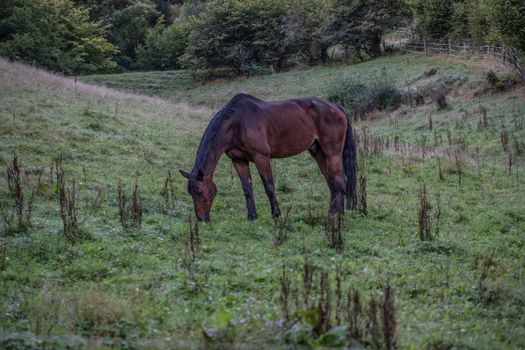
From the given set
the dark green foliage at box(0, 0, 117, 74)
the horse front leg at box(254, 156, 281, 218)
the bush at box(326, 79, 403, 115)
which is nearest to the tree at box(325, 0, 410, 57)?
the bush at box(326, 79, 403, 115)

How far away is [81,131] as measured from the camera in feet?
57.3

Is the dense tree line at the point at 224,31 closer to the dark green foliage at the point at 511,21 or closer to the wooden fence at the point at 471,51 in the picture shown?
the wooden fence at the point at 471,51

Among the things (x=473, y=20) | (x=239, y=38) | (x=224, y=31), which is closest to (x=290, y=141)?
(x=473, y=20)

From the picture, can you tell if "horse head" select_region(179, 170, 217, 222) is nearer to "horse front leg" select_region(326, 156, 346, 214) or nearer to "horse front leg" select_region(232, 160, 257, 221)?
"horse front leg" select_region(232, 160, 257, 221)

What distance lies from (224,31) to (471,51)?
84.6ft

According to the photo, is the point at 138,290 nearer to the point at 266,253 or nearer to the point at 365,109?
the point at 266,253

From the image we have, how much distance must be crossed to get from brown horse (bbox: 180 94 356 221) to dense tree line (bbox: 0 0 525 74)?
28.3m

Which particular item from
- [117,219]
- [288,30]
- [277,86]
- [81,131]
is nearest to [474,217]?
[117,219]

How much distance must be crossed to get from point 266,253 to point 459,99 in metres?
23.9

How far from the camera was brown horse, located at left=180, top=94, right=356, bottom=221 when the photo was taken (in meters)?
10.6

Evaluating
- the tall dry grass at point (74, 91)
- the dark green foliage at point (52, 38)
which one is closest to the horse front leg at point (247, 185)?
the tall dry grass at point (74, 91)

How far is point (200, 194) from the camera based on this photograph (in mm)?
10383

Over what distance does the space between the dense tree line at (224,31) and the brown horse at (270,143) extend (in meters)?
28.3

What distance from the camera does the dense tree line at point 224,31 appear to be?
44.5 m
